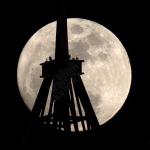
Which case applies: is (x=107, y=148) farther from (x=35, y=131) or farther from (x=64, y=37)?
(x=64, y=37)

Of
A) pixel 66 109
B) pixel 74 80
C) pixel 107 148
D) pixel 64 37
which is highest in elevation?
pixel 64 37

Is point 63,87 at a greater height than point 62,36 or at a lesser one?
lesser

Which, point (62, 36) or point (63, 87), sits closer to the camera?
point (62, 36)

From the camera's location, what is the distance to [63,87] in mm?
11828

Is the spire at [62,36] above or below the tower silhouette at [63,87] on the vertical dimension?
above

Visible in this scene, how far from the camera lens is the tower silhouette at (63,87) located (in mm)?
11750

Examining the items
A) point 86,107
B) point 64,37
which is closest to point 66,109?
point 86,107

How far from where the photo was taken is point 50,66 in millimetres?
12039

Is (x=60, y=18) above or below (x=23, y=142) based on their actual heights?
above

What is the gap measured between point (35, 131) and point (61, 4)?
361 centimetres

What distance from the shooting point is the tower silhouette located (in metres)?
11.8

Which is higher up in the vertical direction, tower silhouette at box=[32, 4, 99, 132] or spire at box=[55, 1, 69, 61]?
spire at box=[55, 1, 69, 61]

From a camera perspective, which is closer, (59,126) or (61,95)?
(61,95)

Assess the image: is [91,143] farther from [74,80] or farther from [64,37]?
[64,37]
